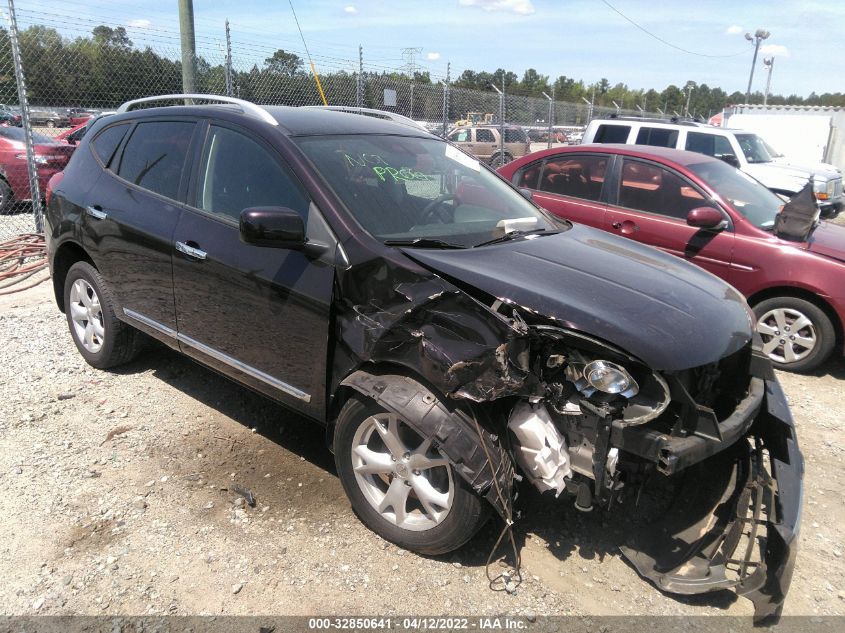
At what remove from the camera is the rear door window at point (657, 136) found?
11.2 metres

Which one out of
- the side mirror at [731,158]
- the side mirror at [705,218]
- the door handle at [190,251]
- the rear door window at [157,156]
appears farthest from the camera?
the side mirror at [731,158]

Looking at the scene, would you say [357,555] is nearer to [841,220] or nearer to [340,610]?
[340,610]

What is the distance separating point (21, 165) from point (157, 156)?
8564mm

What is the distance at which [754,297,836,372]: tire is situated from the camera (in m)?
5.23

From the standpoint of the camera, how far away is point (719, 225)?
5641 millimetres

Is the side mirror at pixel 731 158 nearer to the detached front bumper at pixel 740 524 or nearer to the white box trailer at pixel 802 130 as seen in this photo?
the detached front bumper at pixel 740 524

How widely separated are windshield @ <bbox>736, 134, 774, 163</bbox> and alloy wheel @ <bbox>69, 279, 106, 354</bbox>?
10599 millimetres

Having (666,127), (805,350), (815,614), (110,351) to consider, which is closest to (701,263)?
(805,350)

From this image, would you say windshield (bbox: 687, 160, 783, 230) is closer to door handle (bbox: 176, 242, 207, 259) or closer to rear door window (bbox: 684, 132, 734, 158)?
door handle (bbox: 176, 242, 207, 259)

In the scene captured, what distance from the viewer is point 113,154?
444 cm

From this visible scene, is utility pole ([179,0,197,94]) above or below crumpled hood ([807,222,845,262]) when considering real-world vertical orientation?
above

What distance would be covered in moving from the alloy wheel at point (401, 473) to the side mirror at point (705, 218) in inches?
153

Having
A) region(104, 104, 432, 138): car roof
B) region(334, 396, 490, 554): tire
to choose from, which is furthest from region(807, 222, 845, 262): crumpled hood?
region(334, 396, 490, 554): tire

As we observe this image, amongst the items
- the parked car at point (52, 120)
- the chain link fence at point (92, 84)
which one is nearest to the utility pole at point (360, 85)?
the chain link fence at point (92, 84)
